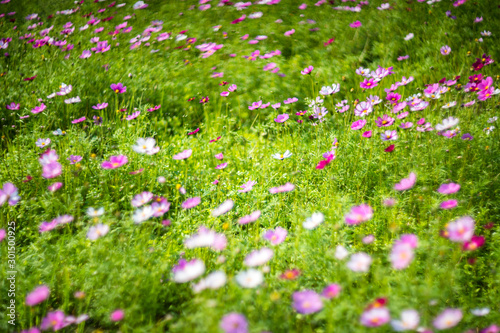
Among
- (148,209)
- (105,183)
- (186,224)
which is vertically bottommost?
(186,224)

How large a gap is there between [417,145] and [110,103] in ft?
7.75

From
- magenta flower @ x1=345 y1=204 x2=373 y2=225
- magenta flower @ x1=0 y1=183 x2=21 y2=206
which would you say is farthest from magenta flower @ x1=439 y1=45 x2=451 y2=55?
magenta flower @ x1=0 y1=183 x2=21 y2=206

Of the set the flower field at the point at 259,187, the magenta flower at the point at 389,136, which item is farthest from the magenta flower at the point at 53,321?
the magenta flower at the point at 389,136

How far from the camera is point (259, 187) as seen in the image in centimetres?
187

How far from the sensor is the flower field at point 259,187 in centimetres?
102

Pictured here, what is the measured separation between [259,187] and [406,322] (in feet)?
3.80

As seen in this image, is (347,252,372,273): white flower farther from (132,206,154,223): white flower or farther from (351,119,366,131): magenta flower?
(351,119,366,131): magenta flower

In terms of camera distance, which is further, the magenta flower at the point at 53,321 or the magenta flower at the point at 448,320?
the magenta flower at the point at 53,321

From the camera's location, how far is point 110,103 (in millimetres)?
2836

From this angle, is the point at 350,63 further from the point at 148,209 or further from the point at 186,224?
the point at 148,209

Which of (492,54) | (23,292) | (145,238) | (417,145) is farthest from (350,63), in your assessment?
(23,292)

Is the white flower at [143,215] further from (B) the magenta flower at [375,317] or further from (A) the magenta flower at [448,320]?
(A) the magenta flower at [448,320]

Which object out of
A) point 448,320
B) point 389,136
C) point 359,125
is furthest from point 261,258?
point 389,136

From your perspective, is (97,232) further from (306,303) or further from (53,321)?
(306,303)
